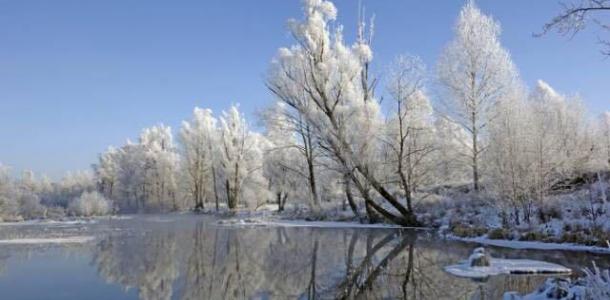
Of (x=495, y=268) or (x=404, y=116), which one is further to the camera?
(x=404, y=116)

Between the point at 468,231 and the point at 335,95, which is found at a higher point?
the point at 335,95

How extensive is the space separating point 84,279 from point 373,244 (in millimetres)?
8395

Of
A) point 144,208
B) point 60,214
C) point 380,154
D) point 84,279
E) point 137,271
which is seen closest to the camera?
point 84,279

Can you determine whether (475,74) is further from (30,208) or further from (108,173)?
(108,173)

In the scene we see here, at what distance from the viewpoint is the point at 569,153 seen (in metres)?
23.0

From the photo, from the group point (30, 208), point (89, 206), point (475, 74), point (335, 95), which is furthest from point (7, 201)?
point (475, 74)

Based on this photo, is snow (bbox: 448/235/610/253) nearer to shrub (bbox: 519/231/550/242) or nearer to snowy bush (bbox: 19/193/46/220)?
shrub (bbox: 519/231/550/242)

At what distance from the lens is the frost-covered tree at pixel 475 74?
2303 cm

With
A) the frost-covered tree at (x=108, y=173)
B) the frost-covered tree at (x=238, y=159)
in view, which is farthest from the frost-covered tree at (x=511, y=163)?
the frost-covered tree at (x=108, y=173)

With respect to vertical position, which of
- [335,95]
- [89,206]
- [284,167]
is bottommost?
[89,206]

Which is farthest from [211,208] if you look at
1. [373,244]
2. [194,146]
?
[373,244]

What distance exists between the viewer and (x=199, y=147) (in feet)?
167

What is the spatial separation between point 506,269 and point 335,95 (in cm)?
1609

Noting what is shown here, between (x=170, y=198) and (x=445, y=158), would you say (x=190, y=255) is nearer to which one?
(x=445, y=158)
